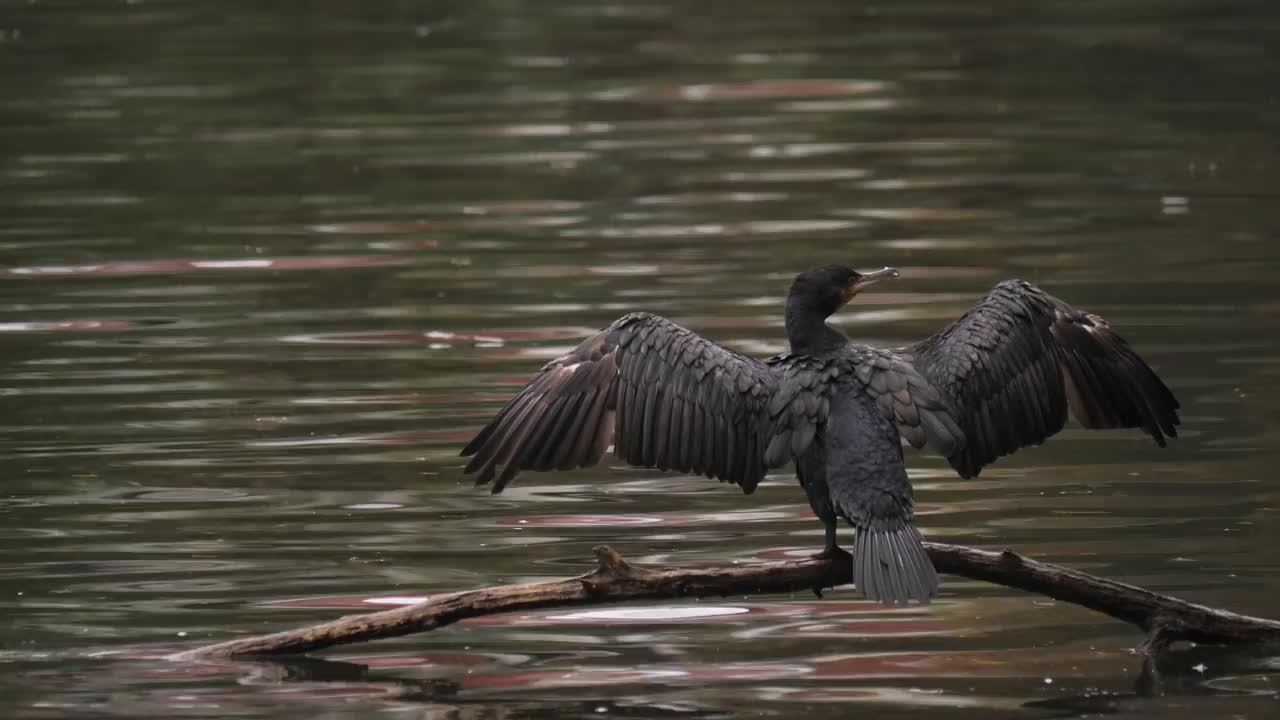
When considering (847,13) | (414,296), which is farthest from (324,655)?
(847,13)

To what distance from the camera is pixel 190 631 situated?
8.80m

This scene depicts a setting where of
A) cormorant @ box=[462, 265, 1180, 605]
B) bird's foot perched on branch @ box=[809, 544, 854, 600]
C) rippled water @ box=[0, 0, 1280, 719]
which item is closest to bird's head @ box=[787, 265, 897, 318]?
cormorant @ box=[462, 265, 1180, 605]

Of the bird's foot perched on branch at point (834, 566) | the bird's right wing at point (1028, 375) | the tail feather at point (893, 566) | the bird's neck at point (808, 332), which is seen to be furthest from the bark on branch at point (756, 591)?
the bird's neck at point (808, 332)

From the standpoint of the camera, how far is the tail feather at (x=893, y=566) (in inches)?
297

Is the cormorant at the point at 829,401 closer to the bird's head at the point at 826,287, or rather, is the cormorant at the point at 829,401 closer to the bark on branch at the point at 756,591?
the bird's head at the point at 826,287

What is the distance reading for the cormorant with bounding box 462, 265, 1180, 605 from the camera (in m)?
7.94

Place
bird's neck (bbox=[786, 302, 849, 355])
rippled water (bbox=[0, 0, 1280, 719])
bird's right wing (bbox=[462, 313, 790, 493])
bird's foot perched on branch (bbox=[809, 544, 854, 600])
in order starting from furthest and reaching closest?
rippled water (bbox=[0, 0, 1280, 719]), bird's neck (bbox=[786, 302, 849, 355]), bird's right wing (bbox=[462, 313, 790, 493]), bird's foot perched on branch (bbox=[809, 544, 854, 600])

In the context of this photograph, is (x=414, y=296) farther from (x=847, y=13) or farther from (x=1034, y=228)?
(x=847, y=13)

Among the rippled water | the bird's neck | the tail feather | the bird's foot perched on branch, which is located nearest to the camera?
the tail feather

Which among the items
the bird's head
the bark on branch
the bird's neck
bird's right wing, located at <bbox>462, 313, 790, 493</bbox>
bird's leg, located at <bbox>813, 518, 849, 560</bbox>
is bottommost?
the bark on branch

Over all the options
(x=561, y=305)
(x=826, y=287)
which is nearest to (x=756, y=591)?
Answer: (x=826, y=287)

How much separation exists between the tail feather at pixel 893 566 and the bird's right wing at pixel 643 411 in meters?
0.54

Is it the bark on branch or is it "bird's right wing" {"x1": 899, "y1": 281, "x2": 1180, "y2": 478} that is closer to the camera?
the bark on branch

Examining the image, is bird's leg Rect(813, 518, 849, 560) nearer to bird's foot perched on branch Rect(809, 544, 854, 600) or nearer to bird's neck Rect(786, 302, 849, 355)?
bird's foot perched on branch Rect(809, 544, 854, 600)
